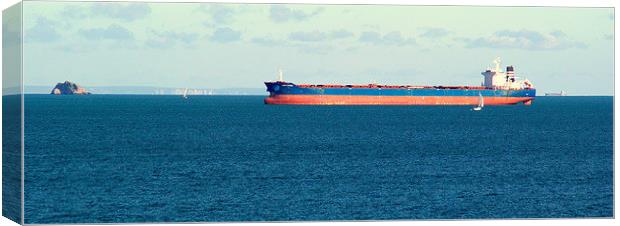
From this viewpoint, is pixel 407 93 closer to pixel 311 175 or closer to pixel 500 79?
pixel 500 79

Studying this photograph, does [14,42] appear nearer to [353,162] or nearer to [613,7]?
[613,7]

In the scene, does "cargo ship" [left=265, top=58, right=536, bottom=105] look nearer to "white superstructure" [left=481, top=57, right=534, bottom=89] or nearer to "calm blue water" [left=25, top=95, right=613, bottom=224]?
"white superstructure" [left=481, top=57, right=534, bottom=89]

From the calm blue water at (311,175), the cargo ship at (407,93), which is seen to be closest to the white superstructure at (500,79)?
the cargo ship at (407,93)

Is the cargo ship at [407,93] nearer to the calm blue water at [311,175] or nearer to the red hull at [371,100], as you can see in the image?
the red hull at [371,100]

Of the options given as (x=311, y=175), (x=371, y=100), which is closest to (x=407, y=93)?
(x=371, y=100)

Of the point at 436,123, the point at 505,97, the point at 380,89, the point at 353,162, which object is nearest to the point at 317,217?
the point at 353,162

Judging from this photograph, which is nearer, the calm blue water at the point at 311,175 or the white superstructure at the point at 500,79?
the calm blue water at the point at 311,175
